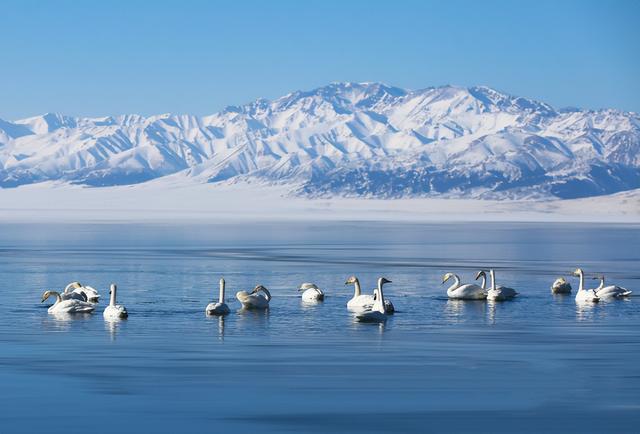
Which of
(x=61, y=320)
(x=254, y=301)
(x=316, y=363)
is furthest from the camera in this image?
(x=254, y=301)

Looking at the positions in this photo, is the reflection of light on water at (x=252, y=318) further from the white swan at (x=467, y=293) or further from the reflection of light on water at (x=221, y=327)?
the white swan at (x=467, y=293)

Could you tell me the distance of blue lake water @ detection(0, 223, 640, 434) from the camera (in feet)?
66.5

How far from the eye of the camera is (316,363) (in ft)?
84.5

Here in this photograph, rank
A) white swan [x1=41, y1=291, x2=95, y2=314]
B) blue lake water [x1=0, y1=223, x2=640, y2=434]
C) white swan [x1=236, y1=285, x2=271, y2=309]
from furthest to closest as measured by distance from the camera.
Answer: white swan [x1=236, y1=285, x2=271, y2=309], white swan [x1=41, y1=291, x2=95, y2=314], blue lake water [x1=0, y1=223, x2=640, y2=434]

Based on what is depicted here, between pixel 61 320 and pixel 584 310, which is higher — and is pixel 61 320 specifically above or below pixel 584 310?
below

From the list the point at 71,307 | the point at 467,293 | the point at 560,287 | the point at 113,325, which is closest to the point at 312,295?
the point at 467,293

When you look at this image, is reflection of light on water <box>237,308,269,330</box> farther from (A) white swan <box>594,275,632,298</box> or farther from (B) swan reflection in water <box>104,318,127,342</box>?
(A) white swan <box>594,275,632,298</box>

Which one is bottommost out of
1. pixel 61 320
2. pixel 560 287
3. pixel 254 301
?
pixel 61 320

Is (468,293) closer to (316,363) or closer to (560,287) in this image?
(560,287)

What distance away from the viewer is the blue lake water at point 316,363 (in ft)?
66.5

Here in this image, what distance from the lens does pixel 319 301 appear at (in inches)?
1592

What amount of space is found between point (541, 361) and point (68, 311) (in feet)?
47.7

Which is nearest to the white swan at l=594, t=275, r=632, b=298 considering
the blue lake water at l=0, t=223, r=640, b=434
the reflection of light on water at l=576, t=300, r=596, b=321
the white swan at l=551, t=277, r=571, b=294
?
the blue lake water at l=0, t=223, r=640, b=434

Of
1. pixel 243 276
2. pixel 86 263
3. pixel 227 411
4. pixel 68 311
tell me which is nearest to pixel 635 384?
pixel 227 411
